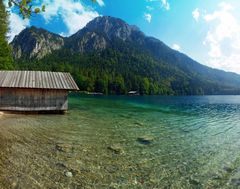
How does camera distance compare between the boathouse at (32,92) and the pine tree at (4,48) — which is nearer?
the boathouse at (32,92)

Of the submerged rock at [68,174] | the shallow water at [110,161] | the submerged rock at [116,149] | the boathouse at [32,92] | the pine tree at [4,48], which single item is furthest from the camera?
the pine tree at [4,48]

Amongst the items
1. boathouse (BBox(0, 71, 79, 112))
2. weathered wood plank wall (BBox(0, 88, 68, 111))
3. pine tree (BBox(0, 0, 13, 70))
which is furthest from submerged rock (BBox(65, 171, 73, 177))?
pine tree (BBox(0, 0, 13, 70))

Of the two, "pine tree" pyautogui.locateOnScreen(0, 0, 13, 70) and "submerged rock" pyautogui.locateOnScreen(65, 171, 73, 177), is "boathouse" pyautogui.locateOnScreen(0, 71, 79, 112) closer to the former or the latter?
"submerged rock" pyautogui.locateOnScreen(65, 171, 73, 177)

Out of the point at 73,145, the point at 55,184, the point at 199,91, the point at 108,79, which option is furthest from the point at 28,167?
the point at 199,91

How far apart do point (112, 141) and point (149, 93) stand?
127752mm

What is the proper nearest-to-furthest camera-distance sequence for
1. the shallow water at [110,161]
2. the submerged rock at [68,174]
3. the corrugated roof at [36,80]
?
the shallow water at [110,161], the submerged rock at [68,174], the corrugated roof at [36,80]

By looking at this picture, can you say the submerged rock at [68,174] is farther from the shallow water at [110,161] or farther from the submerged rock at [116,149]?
the submerged rock at [116,149]

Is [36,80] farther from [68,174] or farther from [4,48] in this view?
[4,48]

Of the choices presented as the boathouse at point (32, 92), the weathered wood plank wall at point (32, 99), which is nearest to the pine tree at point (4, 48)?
the boathouse at point (32, 92)

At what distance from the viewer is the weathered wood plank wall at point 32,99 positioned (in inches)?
846

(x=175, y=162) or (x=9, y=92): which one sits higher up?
(x=9, y=92)

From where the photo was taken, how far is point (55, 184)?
6.58 m

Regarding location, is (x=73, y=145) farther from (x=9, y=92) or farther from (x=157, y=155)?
(x=9, y=92)

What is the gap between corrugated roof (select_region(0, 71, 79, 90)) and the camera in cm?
2122
